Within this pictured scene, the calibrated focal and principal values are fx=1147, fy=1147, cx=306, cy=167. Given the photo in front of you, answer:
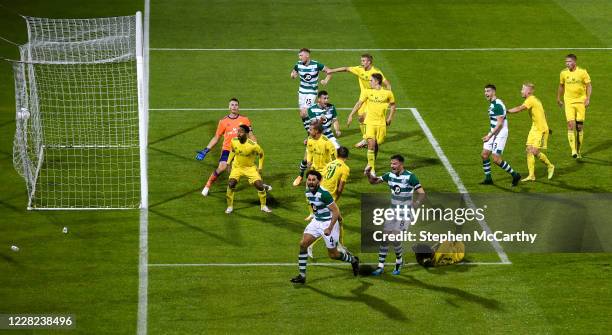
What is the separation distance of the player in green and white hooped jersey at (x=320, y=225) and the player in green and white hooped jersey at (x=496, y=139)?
5.85 metres

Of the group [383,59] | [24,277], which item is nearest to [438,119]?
[383,59]

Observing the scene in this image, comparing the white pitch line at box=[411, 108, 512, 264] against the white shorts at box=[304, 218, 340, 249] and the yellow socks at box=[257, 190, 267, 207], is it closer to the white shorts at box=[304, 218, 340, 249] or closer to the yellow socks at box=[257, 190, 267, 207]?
the white shorts at box=[304, 218, 340, 249]

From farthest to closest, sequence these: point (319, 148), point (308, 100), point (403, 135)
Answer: point (403, 135), point (308, 100), point (319, 148)

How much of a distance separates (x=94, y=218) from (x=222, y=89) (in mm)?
10123

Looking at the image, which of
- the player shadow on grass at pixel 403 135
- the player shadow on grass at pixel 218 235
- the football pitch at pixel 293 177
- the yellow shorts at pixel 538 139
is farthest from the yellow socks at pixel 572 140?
the player shadow on grass at pixel 218 235

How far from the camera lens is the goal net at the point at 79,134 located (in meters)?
23.4

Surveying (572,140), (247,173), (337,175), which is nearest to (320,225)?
(337,175)

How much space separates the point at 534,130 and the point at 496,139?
3.04 ft

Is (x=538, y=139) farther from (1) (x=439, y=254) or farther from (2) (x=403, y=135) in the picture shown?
(1) (x=439, y=254)

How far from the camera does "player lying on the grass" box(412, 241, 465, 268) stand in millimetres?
20078

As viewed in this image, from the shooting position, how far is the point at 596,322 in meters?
17.9

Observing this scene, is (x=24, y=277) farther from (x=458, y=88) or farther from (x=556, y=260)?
(x=458, y=88)

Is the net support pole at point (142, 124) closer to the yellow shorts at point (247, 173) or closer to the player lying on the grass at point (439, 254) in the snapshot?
the yellow shorts at point (247, 173)

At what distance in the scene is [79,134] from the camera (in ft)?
90.1
